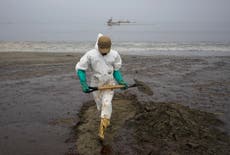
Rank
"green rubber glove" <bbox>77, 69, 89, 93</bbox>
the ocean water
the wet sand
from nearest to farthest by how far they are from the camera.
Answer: "green rubber glove" <bbox>77, 69, 89, 93</bbox>, the wet sand, the ocean water

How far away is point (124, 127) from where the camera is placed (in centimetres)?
483

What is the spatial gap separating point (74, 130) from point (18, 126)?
1130 millimetres

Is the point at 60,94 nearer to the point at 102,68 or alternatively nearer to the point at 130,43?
the point at 102,68

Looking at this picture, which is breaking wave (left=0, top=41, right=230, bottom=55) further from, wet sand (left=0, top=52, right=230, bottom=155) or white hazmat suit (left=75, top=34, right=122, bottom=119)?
white hazmat suit (left=75, top=34, right=122, bottom=119)

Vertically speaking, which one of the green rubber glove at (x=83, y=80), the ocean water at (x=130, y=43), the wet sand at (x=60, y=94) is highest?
the green rubber glove at (x=83, y=80)

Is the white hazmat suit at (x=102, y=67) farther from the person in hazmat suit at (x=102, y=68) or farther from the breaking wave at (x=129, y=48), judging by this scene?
the breaking wave at (x=129, y=48)

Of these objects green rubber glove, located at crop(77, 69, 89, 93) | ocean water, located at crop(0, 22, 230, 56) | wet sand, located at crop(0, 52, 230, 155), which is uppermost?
green rubber glove, located at crop(77, 69, 89, 93)

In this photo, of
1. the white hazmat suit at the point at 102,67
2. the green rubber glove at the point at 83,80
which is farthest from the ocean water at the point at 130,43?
the green rubber glove at the point at 83,80

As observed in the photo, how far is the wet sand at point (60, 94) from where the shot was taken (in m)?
4.45

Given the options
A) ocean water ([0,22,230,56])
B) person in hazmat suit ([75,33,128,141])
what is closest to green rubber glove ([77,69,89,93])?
person in hazmat suit ([75,33,128,141])

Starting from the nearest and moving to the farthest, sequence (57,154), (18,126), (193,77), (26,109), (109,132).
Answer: (57,154)
(109,132)
(18,126)
(26,109)
(193,77)

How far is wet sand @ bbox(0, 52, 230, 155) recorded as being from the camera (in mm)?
4453

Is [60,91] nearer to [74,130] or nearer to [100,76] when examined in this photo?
[74,130]

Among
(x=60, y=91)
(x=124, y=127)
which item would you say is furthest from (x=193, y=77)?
(x=124, y=127)
